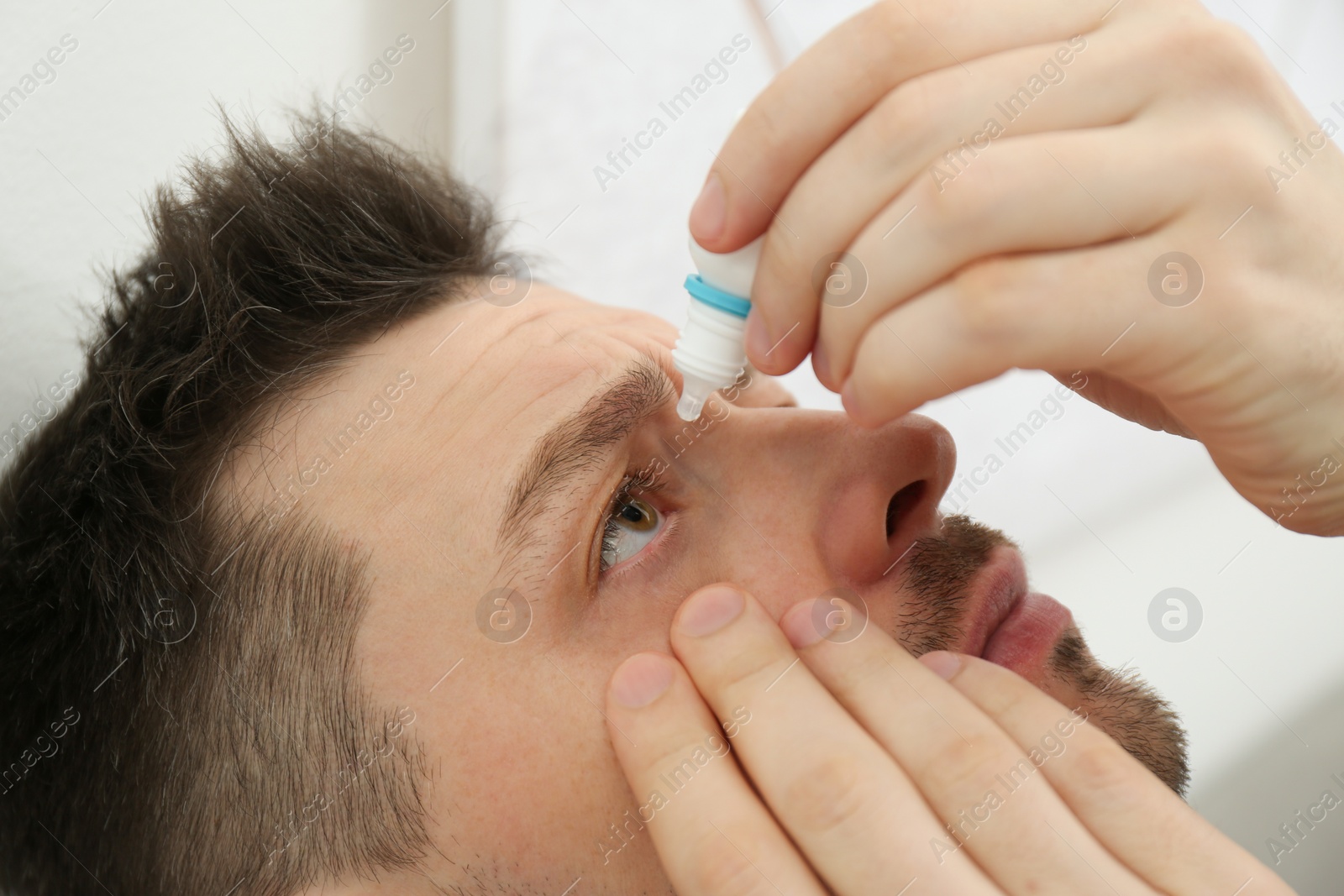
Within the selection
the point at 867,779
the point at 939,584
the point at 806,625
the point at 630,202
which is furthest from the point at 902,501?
the point at 630,202

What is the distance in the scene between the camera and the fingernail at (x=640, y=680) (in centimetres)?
73

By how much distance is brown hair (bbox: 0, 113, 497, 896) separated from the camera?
0.79 m

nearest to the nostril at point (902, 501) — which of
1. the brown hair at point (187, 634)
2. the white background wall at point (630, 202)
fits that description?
the brown hair at point (187, 634)

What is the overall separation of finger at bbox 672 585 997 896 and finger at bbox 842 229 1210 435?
8.9 inches

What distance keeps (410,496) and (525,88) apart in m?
0.95

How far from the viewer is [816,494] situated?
0.83 meters

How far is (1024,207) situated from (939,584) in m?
0.38

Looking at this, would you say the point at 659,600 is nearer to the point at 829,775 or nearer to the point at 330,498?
the point at 829,775

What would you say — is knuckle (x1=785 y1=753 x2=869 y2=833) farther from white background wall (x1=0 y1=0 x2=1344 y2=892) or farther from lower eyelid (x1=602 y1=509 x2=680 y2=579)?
white background wall (x1=0 y1=0 x2=1344 y2=892)

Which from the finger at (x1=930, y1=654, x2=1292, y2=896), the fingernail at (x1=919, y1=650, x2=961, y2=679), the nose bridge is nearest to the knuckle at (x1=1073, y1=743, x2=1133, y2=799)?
the finger at (x1=930, y1=654, x2=1292, y2=896)

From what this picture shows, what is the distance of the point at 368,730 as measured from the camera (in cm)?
77

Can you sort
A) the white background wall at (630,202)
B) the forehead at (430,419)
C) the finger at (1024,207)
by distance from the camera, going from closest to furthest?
1. the finger at (1024,207)
2. the forehead at (430,419)
3. the white background wall at (630,202)

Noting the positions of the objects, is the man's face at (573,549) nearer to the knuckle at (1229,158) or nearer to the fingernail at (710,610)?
the fingernail at (710,610)

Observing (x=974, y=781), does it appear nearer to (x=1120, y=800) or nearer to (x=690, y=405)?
(x=1120, y=800)
